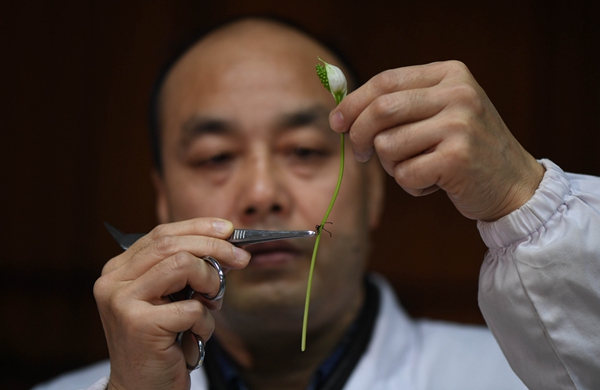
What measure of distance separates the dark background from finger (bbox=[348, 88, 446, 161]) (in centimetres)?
99

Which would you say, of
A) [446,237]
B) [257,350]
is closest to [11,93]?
[257,350]

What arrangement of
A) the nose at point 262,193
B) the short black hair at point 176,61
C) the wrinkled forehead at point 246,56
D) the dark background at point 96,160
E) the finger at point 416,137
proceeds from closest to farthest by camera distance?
1. the finger at point 416,137
2. the nose at point 262,193
3. the wrinkled forehead at point 246,56
4. the short black hair at point 176,61
5. the dark background at point 96,160

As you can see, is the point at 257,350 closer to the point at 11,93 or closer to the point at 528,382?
the point at 528,382

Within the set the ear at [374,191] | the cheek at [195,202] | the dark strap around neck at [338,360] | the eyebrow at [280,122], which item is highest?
the eyebrow at [280,122]

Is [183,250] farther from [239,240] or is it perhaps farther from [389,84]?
[389,84]

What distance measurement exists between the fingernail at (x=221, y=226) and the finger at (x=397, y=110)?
0.73 feet

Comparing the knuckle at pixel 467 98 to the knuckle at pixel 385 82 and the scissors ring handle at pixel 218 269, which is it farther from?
the scissors ring handle at pixel 218 269

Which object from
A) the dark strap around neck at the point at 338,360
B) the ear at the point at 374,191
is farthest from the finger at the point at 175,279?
the ear at the point at 374,191

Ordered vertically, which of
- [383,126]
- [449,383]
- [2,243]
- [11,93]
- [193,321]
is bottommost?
[449,383]

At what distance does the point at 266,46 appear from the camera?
3.76 ft

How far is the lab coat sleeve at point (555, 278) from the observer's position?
65cm

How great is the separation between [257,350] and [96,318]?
80 cm

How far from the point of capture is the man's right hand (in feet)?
2.27

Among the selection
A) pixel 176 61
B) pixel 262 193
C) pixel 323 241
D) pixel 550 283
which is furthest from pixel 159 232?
pixel 176 61
